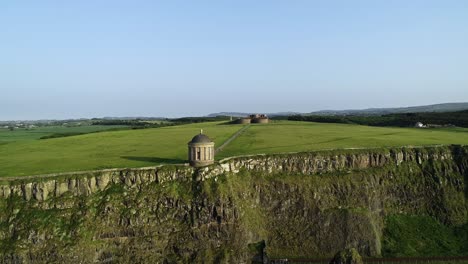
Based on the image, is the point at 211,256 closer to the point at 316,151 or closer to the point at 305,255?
the point at 305,255

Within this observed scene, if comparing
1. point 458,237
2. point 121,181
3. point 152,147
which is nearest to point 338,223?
point 458,237

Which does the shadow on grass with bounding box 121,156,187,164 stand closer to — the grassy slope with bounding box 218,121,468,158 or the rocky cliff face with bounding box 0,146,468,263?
the rocky cliff face with bounding box 0,146,468,263

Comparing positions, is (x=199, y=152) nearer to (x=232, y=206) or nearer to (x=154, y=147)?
(x=232, y=206)

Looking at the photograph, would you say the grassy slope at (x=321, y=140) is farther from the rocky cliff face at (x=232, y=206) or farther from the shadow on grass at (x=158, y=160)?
the shadow on grass at (x=158, y=160)

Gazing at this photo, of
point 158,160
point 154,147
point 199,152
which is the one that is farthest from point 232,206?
point 154,147

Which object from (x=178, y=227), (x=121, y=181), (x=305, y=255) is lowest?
(x=305, y=255)

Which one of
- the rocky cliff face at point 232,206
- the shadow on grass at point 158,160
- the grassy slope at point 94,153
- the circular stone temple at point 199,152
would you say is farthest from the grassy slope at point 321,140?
the grassy slope at point 94,153
